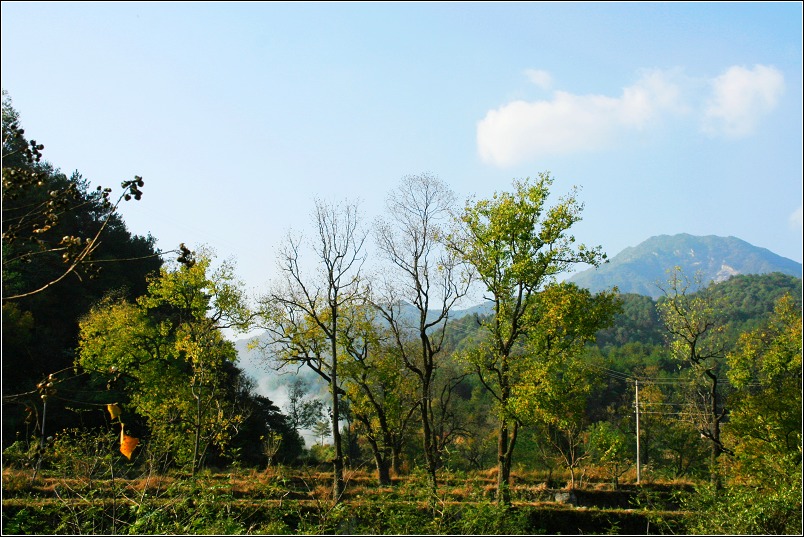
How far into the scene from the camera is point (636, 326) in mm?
82438

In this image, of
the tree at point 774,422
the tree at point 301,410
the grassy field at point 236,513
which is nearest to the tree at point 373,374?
the tree at point 774,422

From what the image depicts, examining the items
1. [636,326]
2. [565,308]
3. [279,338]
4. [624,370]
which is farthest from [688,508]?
[636,326]

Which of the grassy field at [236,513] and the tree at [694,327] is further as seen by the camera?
the tree at [694,327]

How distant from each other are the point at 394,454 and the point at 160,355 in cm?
1309

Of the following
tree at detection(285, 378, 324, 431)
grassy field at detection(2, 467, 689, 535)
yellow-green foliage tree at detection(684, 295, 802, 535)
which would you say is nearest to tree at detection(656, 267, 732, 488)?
yellow-green foliage tree at detection(684, 295, 802, 535)

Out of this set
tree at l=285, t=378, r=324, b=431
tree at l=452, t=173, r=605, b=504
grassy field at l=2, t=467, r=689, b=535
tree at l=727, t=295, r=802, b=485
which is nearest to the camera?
grassy field at l=2, t=467, r=689, b=535

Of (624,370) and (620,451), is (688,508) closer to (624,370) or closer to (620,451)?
(620,451)

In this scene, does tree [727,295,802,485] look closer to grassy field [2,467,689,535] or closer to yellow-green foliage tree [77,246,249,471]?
grassy field [2,467,689,535]

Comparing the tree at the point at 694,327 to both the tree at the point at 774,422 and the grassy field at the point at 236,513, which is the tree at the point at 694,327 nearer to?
the tree at the point at 774,422

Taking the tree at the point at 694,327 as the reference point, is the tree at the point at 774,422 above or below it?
below

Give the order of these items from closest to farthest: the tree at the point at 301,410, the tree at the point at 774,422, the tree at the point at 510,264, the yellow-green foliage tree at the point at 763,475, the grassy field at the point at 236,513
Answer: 1. the grassy field at the point at 236,513
2. the yellow-green foliage tree at the point at 763,475
3. the tree at the point at 774,422
4. the tree at the point at 510,264
5. the tree at the point at 301,410

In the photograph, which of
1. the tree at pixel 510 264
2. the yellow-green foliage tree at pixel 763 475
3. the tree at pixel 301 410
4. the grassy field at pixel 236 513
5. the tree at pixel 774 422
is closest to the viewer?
the grassy field at pixel 236 513

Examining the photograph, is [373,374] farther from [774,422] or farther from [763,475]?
[763,475]

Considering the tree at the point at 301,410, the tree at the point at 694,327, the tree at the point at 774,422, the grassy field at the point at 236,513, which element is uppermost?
the tree at the point at 694,327
